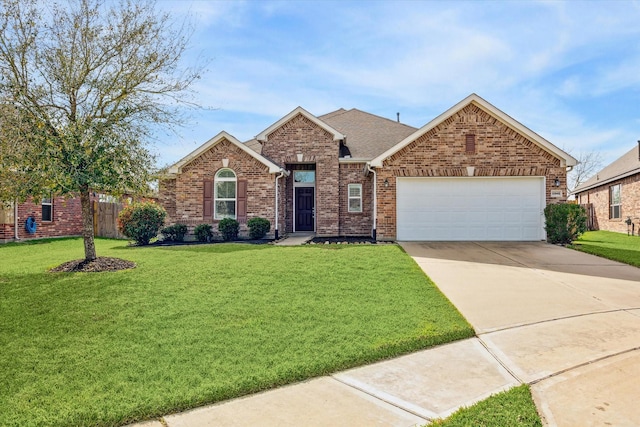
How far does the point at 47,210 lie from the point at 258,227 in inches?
397

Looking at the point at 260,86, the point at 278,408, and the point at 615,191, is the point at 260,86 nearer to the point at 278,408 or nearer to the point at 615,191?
the point at 278,408

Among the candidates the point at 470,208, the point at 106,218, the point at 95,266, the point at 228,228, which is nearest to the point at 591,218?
the point at 470,208

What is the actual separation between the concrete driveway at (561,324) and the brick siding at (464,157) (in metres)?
4.38

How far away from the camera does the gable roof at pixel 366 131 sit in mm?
18547

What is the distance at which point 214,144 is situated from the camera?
16.5 m

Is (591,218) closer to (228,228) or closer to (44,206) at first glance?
(228,228)

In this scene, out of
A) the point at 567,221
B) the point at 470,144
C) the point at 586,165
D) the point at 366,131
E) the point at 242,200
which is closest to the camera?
the point at 567,221

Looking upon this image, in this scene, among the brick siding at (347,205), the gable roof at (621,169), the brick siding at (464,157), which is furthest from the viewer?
the gable roof at (621,169)

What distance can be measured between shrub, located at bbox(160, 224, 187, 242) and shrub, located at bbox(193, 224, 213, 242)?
651 millimetres

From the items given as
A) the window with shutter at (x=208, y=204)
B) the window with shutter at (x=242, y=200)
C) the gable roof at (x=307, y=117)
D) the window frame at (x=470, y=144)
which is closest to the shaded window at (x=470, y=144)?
the window frame at (x=470, y=144)

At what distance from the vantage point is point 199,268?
27.5 ft

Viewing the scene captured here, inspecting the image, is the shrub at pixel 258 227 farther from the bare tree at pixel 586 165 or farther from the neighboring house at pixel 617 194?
the bare tree at pixel 586 165

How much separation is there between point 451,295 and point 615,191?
803 inches

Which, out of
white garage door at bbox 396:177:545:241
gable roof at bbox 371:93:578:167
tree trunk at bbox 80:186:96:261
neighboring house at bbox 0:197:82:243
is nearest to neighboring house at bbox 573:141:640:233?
gable roof at bbox 371:93:578:167
